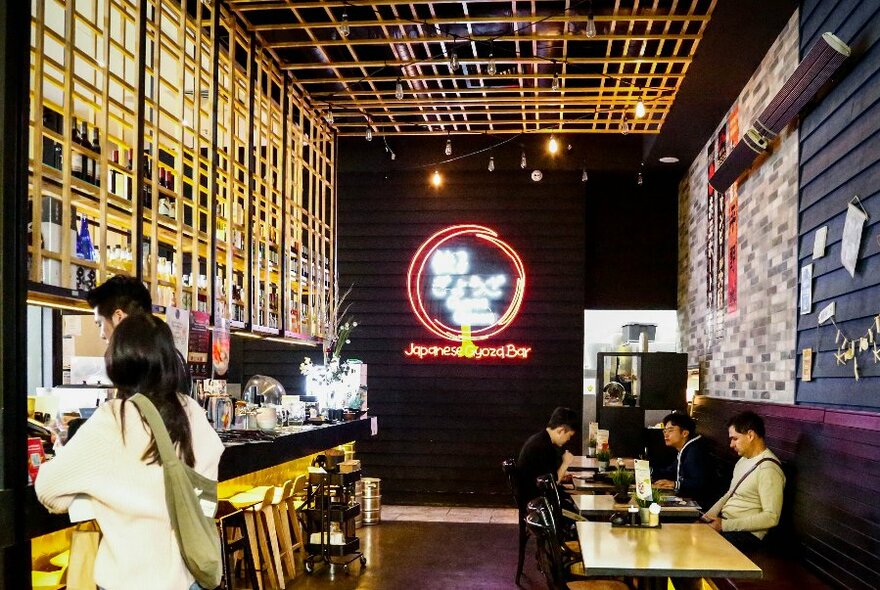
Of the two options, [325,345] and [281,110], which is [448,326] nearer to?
[325,345]

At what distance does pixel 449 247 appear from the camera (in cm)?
1079

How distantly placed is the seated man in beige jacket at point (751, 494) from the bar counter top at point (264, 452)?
287cm

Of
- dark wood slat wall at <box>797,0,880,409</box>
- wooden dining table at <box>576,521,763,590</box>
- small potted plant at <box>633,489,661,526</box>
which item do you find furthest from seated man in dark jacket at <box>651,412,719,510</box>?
wooden dining table at <box>576,521,763,590</box>

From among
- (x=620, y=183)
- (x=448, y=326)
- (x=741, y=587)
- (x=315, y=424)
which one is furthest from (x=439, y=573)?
(x=620, y=183)

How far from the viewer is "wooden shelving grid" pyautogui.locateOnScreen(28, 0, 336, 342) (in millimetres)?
4562

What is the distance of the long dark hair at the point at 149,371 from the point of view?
8.00ft

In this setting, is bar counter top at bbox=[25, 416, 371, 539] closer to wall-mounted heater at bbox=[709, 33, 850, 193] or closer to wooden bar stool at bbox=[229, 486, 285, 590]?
wooden bar stool at bbox=[229, 486, 285, 590]

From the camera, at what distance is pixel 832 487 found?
15.7 feet

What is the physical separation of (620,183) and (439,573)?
19.0 ft

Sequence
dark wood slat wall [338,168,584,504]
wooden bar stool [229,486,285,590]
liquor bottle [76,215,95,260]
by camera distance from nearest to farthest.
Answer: liquor bottle [76,215,95,260]
wooden bar stool [229,486,285,590]
dark wood slat wall [338,168,584,504]

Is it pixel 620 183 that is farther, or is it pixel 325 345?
pixel 620 183

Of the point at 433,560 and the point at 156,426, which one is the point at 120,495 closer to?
the point at 156,426

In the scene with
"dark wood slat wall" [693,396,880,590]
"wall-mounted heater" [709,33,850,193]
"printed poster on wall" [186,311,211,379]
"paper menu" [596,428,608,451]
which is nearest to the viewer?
"dark wood slat wall" [693,396,880,590]

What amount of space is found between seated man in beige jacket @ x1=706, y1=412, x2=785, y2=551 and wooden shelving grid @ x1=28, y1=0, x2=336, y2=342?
373cm
